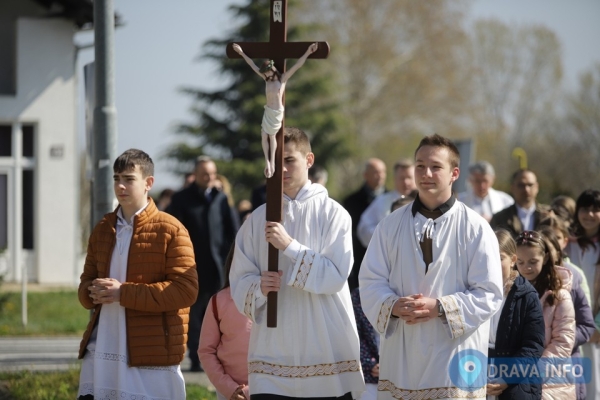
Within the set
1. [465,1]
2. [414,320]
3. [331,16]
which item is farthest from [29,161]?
[465,1]

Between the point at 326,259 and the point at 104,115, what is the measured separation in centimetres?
341

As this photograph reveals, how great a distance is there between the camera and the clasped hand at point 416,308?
555 cm

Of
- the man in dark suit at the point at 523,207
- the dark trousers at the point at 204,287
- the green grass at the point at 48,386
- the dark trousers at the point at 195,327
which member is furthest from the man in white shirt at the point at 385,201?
the green grass at the point at 48,386

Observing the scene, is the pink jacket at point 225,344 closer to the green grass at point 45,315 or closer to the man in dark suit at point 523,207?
the man in dark suit at point 523,207

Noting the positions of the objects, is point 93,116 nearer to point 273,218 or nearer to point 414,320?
point 273,218

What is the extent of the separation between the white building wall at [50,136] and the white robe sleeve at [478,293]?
17.5 m

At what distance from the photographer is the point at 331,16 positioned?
44312mm

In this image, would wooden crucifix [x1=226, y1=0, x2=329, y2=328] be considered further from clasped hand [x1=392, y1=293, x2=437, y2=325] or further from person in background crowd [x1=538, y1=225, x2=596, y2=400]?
person in background crowd [x1=538, y1=225, x2=596, y2=400]

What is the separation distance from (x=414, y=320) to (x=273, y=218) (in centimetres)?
98

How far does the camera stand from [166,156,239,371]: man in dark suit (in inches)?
462

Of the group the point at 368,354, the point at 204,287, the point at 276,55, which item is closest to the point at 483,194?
the point at 204,287

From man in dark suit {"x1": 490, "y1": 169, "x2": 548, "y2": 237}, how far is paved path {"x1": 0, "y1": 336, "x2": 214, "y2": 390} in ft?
11.4

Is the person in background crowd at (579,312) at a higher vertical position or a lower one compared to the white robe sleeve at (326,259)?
lower
